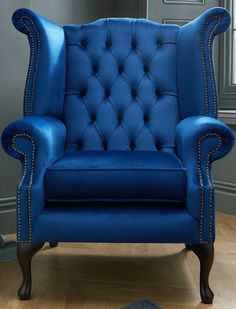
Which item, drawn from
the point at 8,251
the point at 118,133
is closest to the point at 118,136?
the point at 118,133

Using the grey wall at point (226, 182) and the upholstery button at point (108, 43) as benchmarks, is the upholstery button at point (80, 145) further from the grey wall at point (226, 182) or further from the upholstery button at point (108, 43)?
the grey wall at point (226, 182)

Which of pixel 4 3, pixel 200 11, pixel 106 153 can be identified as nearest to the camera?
pixel 106 153

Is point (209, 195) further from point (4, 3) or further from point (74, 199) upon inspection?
point (4, 3)

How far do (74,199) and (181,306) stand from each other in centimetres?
52

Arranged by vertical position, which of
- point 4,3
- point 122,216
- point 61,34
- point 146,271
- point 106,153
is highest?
point 4,3

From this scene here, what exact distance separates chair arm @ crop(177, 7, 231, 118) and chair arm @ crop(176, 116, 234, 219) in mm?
256

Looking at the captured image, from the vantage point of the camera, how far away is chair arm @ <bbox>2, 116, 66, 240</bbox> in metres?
1.43

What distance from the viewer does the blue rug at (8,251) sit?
6.14 ft

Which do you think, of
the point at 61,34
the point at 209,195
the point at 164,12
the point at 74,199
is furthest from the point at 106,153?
the point at 164,12

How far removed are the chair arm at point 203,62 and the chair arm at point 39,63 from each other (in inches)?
23.5

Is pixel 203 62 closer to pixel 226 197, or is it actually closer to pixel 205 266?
pixel 205 266

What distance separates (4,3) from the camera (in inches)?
86.0

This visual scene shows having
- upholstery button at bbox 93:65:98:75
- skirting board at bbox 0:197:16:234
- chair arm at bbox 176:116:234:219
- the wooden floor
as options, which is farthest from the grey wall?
skirting board at bbox 0:197:16:234

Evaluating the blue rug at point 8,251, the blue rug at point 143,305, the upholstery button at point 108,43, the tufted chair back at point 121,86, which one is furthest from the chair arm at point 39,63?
the blue rug at point 143,305
